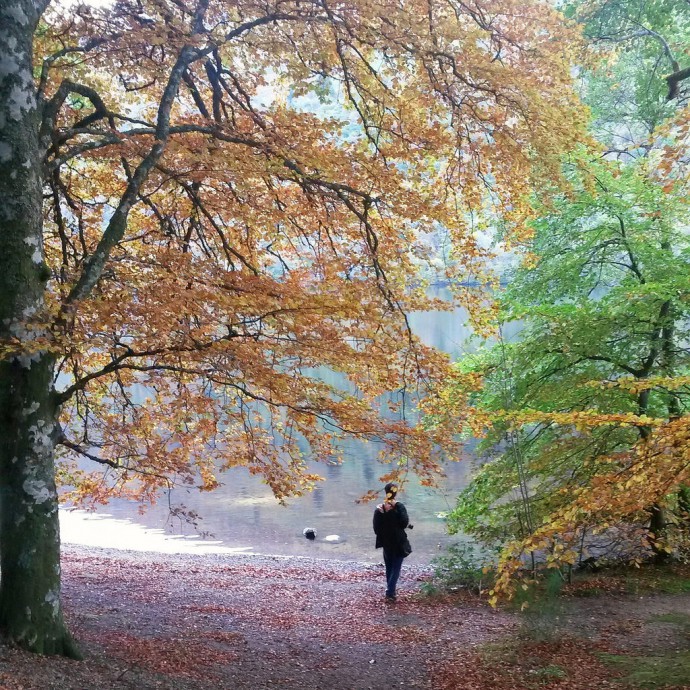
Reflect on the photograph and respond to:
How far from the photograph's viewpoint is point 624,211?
9617mm

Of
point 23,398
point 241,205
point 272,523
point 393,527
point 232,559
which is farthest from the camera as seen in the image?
point 272,523

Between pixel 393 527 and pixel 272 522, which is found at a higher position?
pixel 393 527

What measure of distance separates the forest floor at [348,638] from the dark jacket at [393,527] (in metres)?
0.91

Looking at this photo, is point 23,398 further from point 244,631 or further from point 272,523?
point 272,523

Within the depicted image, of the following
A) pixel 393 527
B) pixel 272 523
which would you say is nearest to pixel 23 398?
pixel 393 527

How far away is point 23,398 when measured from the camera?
4.93m

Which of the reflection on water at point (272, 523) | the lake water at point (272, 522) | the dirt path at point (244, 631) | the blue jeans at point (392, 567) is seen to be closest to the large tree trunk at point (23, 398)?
the dirt path at point (244, 631)

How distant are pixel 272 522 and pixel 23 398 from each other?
1515 centimetres

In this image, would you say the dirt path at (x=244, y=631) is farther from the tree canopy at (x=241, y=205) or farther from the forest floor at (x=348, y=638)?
the tree canopy at (x=241, y=205)

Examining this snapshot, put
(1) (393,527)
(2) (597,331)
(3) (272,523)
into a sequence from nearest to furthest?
(1) (393,527)
(2) (597,331)
(3) (272,523)

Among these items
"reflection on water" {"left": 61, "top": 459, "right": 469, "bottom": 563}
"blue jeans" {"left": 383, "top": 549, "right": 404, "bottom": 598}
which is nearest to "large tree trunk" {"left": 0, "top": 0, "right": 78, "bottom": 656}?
"blue jeans" {"left": 383, "top": 549, "right": 404, "bottom": 598}

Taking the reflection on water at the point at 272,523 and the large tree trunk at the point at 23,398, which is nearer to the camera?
the large tree trunk at the point at 23,398

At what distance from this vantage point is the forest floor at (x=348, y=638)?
5.52 meters

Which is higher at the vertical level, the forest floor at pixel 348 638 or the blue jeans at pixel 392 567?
the blue jeans at pixel 392 567
